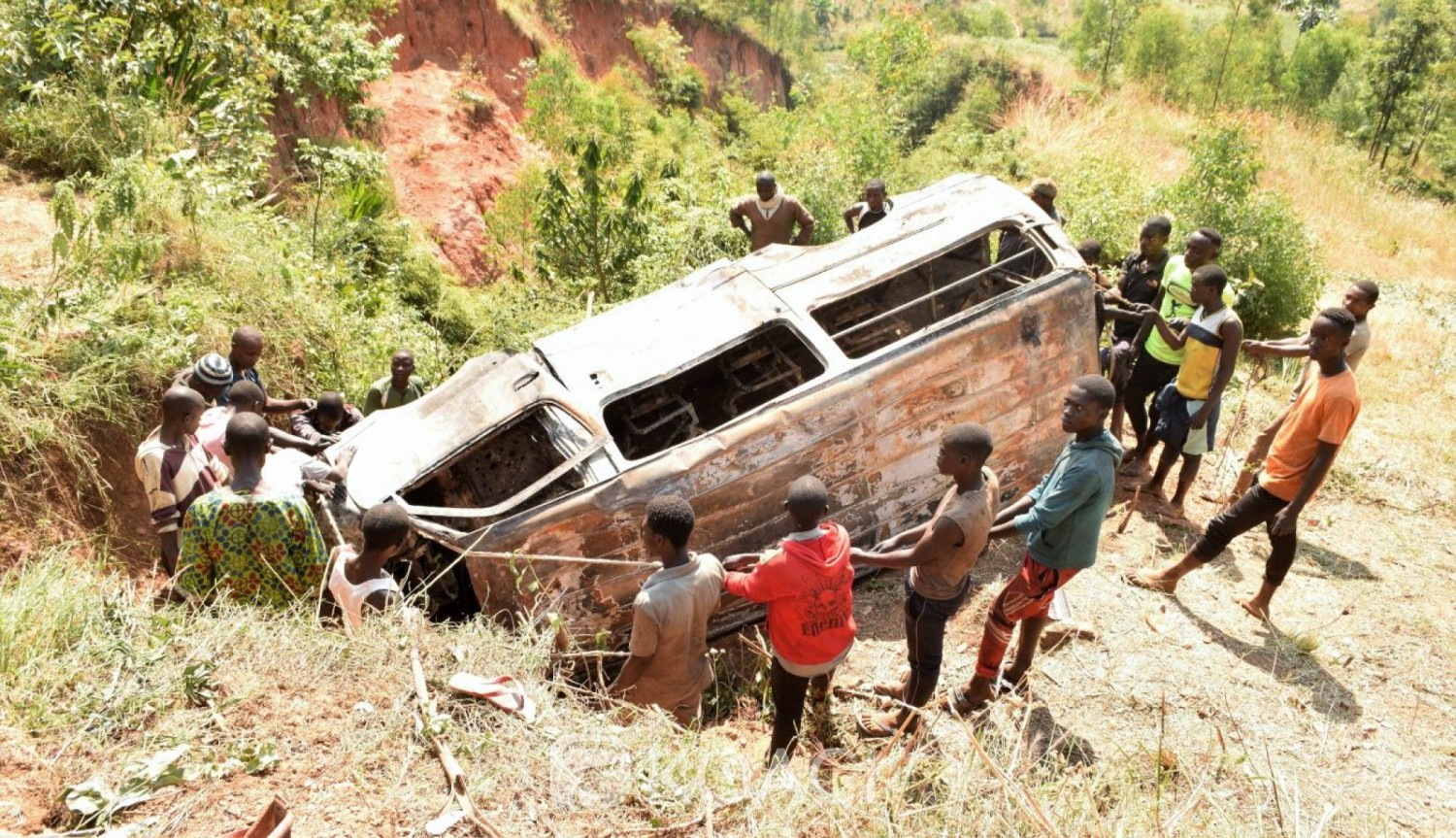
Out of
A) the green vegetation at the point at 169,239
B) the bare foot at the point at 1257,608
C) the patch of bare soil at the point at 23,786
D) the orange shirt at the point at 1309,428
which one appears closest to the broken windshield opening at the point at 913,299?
the orange shirt at the point at 1309,428

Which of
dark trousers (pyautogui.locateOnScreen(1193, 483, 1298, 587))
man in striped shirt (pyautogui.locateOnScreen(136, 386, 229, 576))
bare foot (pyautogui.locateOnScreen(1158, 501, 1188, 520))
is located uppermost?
man in striped shirt (pyautogui.locateOnScreen(136, 386, 229, 576))

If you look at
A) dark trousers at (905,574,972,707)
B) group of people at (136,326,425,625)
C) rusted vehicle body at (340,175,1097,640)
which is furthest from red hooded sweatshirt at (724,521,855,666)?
group of people at (136,326,425,625)

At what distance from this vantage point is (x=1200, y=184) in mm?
10227

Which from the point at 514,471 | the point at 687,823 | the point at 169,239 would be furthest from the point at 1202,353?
the point at 169,239

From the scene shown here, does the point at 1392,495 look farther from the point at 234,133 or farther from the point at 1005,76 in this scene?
the point at 1005,76

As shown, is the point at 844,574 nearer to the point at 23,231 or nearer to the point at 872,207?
the point at 872,207

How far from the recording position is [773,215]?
26.1ft

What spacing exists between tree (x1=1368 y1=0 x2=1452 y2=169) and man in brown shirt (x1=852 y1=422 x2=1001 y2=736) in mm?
24183

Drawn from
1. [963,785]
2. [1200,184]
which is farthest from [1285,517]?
[1200,184]

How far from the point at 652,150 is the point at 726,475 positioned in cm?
1383

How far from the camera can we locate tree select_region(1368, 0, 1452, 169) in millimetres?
21077

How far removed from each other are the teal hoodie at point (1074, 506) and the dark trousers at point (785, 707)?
4.02 ft

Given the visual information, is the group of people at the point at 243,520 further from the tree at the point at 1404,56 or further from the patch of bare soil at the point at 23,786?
the tree at the point at 1404,56

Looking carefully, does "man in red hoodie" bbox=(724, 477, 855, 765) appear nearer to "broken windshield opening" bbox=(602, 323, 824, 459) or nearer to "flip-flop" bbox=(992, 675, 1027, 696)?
"flip-flop" bbox=(992, 675, 1027, 696)
